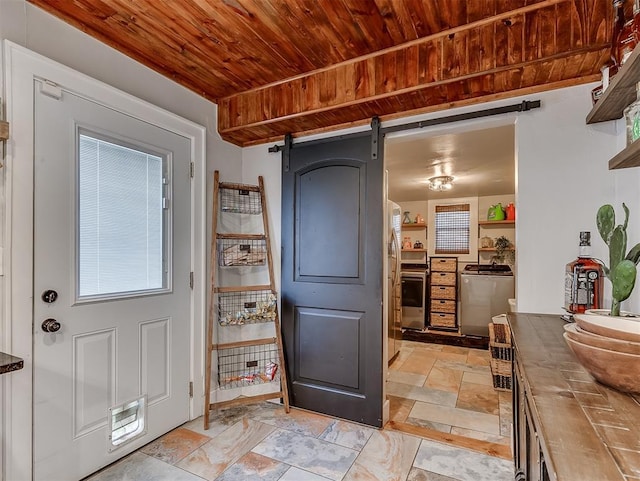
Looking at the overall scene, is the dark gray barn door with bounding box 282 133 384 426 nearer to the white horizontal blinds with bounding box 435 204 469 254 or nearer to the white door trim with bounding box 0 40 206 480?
the white door trim with bounding box 0 40 206 480

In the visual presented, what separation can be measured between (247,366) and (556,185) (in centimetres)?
253

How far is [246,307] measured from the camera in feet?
9.02

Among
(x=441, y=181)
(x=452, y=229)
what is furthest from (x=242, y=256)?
(x=452, y=229)

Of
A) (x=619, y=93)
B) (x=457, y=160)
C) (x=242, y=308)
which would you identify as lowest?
(x=242, y=308)

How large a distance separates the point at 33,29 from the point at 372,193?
2.06 metres

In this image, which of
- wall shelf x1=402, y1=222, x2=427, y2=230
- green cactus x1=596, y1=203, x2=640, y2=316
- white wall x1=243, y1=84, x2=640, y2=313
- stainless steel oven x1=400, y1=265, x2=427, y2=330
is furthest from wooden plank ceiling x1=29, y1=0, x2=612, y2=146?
wall shelf x1=402, y1=222, x2=427, y2=230

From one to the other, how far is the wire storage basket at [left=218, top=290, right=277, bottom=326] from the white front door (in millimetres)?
297

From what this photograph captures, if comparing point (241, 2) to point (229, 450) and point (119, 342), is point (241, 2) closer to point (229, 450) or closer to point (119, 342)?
point (119, 342)

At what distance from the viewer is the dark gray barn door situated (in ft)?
7.86

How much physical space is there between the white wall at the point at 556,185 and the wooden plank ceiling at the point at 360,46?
0.55 feet

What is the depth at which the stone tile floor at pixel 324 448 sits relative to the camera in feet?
6.12

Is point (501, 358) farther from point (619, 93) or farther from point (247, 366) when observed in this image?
point (619, 93)

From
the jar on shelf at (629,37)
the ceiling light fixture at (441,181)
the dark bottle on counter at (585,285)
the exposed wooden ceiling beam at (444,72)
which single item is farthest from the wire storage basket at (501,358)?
the jar on shelf at (629,37)

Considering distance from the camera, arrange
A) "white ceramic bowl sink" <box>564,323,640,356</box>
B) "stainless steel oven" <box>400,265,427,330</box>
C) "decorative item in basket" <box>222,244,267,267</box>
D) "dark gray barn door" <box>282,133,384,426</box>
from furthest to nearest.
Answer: "stainless steel oven" <box>400,265,427,330</box> < "decorative item in basket" <box>222,244,267,267</box> < "dark gray barn door" <box>282,133,384,426</box> < "white ceramic bowl sink" <box>564,323,640,356</box>
